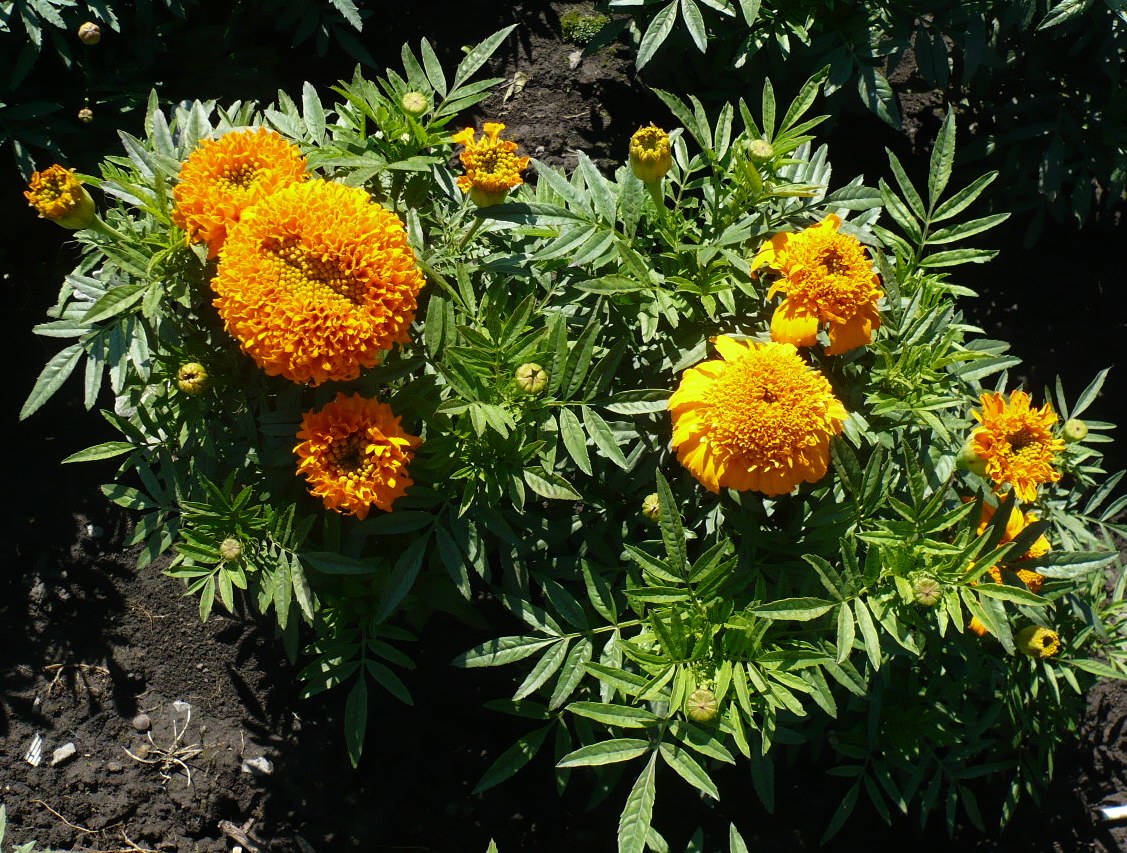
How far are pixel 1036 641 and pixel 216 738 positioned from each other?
8.00 ft

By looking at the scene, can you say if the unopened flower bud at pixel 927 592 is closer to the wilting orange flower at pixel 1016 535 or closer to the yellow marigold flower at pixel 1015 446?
the wilting orange flower at pixel 1016 535

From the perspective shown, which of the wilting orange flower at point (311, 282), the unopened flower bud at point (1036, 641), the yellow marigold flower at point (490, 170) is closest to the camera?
the wilting orange flower at point (311, 282)

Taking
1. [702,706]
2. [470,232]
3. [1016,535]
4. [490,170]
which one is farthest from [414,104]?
[1016,535]

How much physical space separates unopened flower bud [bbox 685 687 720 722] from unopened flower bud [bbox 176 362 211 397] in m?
1.17

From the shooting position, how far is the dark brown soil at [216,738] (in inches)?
113

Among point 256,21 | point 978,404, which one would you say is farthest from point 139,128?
point 978,404

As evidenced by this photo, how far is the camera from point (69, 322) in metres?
2.01

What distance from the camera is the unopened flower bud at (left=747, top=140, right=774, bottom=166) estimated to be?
1905mm

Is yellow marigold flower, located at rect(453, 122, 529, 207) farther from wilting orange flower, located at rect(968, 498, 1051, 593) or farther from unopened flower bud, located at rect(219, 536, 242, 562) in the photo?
wilting orange flower, located at rect(968, 498, 1051, 593)

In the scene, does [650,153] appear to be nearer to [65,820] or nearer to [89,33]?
[89,33]

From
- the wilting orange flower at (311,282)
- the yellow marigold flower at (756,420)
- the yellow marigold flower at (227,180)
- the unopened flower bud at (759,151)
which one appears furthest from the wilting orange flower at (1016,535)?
the yellow marigold flower at (227,180)

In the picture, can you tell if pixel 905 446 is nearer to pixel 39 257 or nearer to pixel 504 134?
pixel 504 134

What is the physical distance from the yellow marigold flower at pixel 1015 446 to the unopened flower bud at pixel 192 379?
5.44ft

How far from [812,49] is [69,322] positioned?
2272 millimetres
